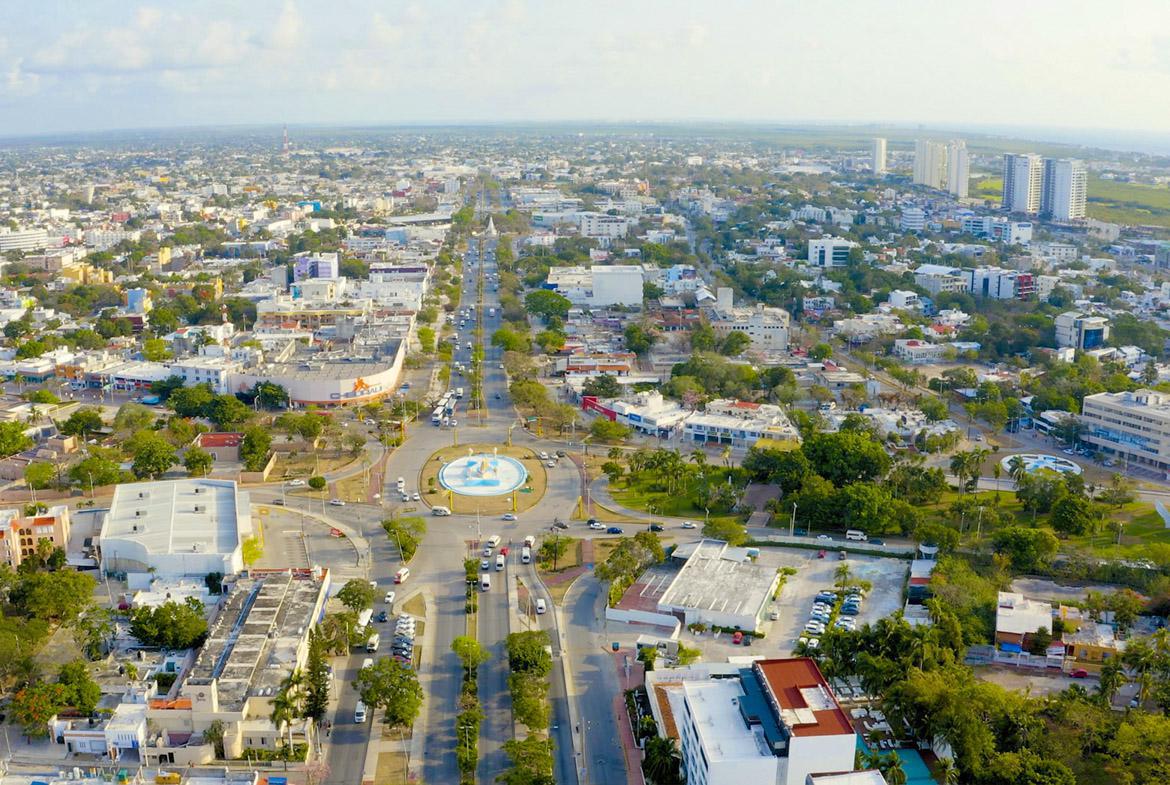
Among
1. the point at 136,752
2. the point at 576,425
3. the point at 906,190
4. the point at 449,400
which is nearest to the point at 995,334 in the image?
the point at 576,425

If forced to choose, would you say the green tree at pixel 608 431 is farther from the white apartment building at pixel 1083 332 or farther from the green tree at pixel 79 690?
the white apartment building at pixel 1083 332

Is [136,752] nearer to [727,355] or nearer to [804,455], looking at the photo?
[804,455]

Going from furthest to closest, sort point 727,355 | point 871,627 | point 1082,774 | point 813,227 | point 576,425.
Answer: point 813,227, point 727,355, point 576,425, point 871,627, point 1082,774

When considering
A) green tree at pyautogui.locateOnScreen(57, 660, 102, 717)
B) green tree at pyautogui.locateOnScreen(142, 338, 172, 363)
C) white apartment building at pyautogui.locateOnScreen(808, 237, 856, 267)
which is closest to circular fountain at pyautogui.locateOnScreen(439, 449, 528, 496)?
green tree at pyautogui.locateOnScreen(57, 660, 102, 717)

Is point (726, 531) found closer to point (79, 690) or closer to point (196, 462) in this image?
→ point (79, 690)

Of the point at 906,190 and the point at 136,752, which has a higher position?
the point at 906,190

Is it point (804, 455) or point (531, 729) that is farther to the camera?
point (804, 455)
